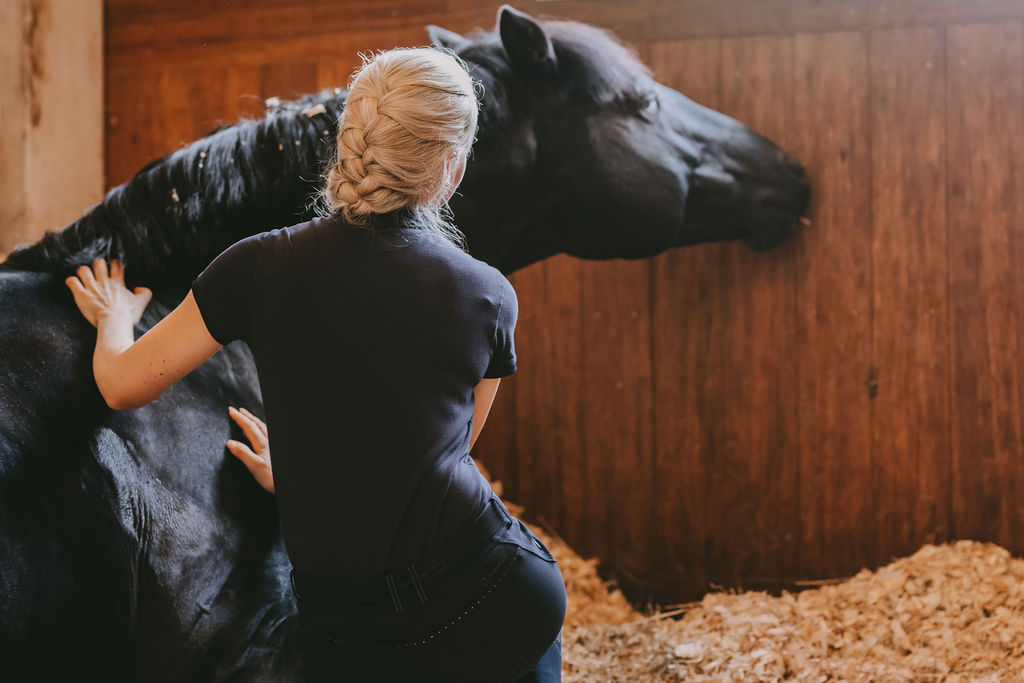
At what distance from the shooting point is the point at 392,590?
934mm

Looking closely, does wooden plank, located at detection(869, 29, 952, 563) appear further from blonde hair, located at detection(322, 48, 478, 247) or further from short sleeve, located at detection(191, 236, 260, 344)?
short sleeve, located at detection(191, 236, 260, 344)

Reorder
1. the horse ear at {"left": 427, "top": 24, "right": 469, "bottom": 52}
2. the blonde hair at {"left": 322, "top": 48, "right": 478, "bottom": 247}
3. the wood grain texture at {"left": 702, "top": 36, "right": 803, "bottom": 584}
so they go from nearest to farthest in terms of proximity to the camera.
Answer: the blonde hair at {"left": 322, "top": 48, "right": 478, "bottom": 247}
the horse ear at {"left": 427, "top": 24, "right": 469, "bottom": 52}
the wood grain texture at {"left": 702, "top": 36, "right": 803, "bottom": 584}

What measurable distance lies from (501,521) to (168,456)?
61 cm

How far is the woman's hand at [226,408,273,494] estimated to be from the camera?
1348 mm

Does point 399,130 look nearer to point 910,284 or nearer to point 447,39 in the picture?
point 447,39

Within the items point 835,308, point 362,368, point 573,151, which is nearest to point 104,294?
point 362,368

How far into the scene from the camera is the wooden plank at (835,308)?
240 cm

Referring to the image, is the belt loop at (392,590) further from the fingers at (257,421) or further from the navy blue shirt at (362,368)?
the fingers at (257,421)

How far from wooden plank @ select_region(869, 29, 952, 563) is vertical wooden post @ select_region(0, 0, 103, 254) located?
271 cm

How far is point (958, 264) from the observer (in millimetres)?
2346

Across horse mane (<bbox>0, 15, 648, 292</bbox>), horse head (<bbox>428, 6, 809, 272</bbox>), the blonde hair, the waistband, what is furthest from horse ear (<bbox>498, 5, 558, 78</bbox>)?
the waistband

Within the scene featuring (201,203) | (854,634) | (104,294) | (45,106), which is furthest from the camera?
(45,106)

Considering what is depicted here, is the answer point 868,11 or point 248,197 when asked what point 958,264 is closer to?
point 868,11

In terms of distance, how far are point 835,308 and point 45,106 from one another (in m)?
2.85
